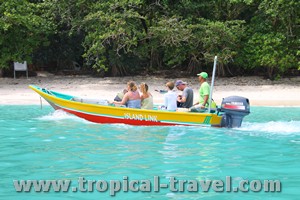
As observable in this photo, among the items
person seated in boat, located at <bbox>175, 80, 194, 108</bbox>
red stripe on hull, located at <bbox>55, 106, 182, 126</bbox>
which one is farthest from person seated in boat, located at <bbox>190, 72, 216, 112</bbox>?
red stripe on hull, located at <bbox>55, 106, 182, 126</bbox>

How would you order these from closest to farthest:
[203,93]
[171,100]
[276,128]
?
[276,128] → [203,93] → [171,100]

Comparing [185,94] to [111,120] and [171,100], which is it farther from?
[111,120]

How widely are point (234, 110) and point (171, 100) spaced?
1808mm

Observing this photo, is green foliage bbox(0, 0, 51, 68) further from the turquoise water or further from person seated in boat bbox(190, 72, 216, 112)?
person seated in boat bbox(190, 72, 216, 112)

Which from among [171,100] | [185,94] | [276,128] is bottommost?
[276,128]

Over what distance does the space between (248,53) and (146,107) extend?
48.6 ft

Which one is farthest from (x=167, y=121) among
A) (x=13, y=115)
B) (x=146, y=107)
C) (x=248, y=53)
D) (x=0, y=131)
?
(x=248, y=53)

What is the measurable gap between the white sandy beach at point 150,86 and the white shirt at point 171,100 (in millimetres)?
7674

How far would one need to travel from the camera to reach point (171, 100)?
43.0ft

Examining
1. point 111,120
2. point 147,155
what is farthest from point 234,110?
point 147,155

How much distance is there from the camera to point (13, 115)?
1606 cm

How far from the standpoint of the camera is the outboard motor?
12.2 metres

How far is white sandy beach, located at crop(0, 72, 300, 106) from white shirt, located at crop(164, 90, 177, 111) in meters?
7.67

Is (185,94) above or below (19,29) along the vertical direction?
below
